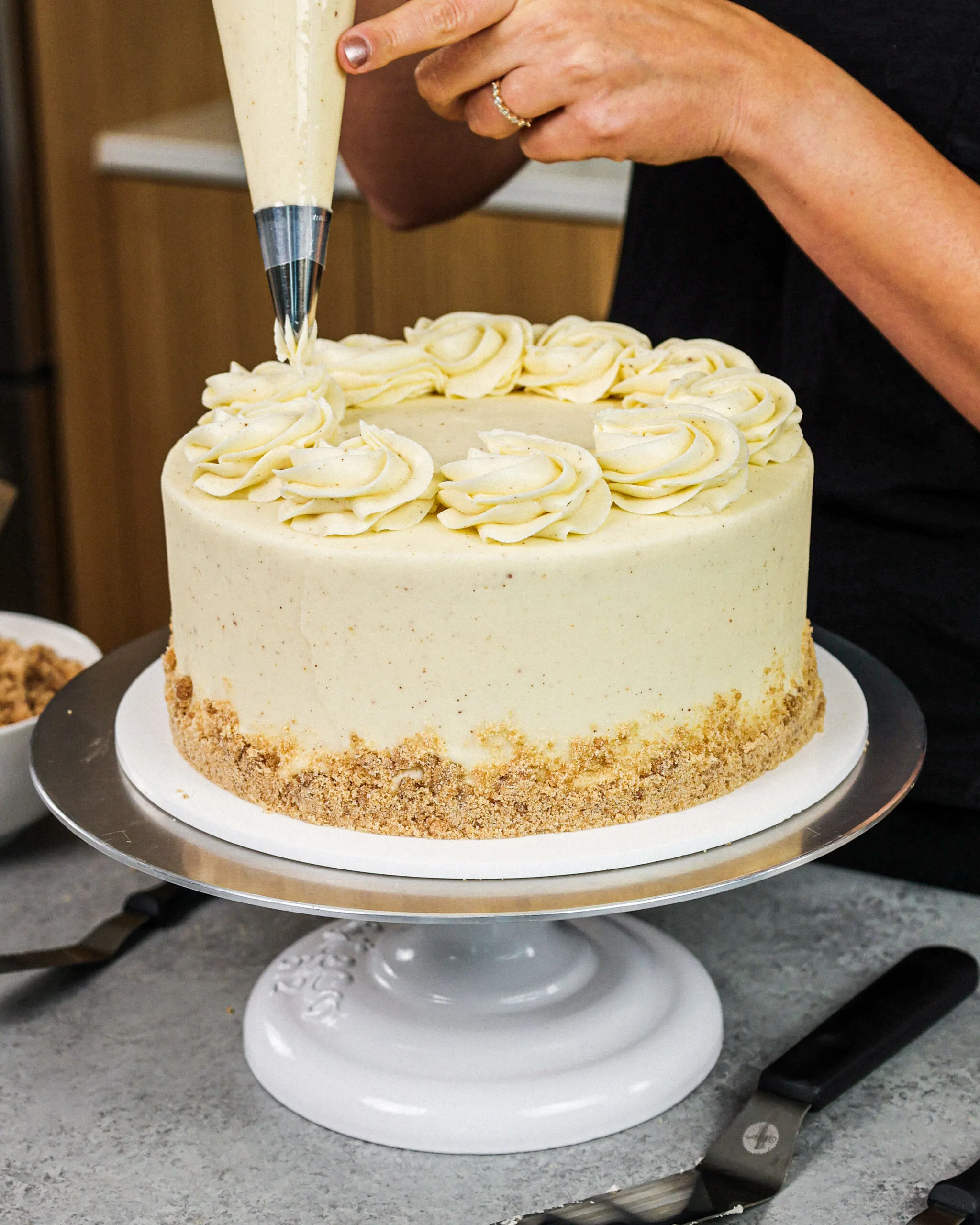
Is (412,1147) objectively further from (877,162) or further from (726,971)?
(877,162)

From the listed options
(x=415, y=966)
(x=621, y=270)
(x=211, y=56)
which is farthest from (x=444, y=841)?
(x=211, y=56)

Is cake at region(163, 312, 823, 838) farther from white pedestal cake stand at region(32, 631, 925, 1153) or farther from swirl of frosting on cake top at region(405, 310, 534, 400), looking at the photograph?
swirl of frosting on cake top at region(405, 310, 534, 400)

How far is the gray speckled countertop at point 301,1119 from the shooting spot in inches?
38.3

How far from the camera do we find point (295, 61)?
1029 millimetres

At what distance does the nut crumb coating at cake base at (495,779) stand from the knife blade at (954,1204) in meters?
0.29

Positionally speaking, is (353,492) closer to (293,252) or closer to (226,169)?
(293,252)

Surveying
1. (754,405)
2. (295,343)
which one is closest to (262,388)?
(295,343)

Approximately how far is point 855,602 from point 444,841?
0.64 metres

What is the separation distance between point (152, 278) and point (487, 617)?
2.57m

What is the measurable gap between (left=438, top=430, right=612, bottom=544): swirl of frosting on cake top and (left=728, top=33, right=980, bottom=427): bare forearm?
34 centimetres

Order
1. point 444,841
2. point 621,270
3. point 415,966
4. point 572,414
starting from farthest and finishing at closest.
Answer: point 621,270, point 572,414, point 415,966, point 444,841

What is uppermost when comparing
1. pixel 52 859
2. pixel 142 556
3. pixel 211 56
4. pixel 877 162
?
pixel 877 162

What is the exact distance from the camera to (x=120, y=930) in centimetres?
124

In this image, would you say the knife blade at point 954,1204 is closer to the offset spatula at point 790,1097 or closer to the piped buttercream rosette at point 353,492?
the offset spatula at point 790,1097
